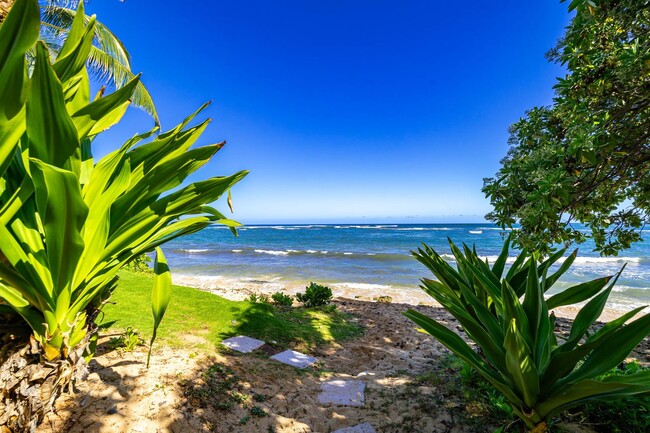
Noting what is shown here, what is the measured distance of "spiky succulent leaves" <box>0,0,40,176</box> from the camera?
671 mm

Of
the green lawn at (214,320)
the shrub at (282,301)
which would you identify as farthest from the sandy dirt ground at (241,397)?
the shrub at (282,301)

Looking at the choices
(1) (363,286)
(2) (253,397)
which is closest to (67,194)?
(2) (253,397)

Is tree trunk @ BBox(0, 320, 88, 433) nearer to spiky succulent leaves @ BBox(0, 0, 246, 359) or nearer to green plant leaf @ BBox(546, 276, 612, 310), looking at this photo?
spiky succulent leaves @ BBox(0, 0, 246, 359)

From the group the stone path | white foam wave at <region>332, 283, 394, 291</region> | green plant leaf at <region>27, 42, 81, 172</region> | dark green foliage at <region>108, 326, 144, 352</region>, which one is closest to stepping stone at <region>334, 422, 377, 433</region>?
the stone path

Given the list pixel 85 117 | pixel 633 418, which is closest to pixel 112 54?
pixel 85 117

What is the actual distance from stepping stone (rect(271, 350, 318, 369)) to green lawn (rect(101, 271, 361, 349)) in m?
0.32

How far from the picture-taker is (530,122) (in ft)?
11.6

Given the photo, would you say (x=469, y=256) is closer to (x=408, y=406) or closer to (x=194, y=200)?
(x=408, y=406)

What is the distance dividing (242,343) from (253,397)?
1.26m

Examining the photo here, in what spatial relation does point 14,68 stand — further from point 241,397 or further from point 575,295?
point 241,397

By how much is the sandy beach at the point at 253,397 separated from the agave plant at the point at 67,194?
1.47 meters

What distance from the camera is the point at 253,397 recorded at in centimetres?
266

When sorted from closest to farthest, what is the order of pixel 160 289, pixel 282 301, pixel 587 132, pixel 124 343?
pixel 160 289 → pixel 587 132 → pixel 124 343 → pixel 282 301

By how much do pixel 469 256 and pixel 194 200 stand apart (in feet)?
6.68
